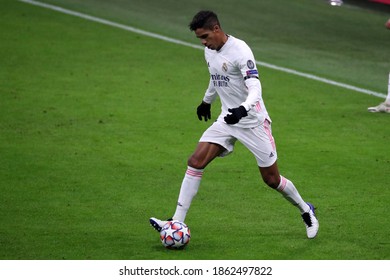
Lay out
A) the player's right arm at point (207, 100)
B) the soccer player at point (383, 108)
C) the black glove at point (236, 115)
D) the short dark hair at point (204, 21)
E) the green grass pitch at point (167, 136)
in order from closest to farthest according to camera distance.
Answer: the black glove at point (236, 115) → the short dark hair at point (204, 21) → the green grass pitch at point (167, 136) → the player's right arm at point (207, 100) → the soccer player at point (383, 108)

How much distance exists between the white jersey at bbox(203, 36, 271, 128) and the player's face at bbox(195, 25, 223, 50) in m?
0.11

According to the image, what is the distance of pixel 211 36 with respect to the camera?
12.1 meters

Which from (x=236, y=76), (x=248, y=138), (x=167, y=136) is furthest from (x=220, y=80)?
(x=167, y=136)

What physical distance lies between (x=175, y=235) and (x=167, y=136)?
648 cm

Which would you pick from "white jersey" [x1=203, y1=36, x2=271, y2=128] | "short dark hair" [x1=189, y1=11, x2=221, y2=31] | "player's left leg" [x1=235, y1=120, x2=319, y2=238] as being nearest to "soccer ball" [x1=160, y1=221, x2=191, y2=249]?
"player's left leg" [x1=235, y1=120, x2=319, y2=238]

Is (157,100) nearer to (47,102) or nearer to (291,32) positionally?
(47,102)

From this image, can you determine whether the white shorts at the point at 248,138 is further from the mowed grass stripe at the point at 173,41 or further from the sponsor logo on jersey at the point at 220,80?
the mowed grass stripe at the point at 173,41

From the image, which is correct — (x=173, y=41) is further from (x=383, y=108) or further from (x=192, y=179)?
(x=192, y=179)

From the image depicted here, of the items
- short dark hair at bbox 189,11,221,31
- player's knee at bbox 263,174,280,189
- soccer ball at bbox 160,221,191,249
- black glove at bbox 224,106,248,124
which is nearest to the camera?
black glove at bbox 224,106,248,124

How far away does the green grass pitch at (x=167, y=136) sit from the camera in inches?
493

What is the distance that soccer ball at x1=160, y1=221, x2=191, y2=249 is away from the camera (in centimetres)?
1184

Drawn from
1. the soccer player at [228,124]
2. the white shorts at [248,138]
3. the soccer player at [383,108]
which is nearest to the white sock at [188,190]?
the soccer player at [228,124]

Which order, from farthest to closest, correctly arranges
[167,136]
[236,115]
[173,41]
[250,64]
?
[173,41], [167,136], [250,64], [236,115]

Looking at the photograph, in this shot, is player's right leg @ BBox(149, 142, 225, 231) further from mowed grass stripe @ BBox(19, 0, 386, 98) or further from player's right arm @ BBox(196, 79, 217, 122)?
mowed grass stripe @ BBox(19, 0, 386, 98)
